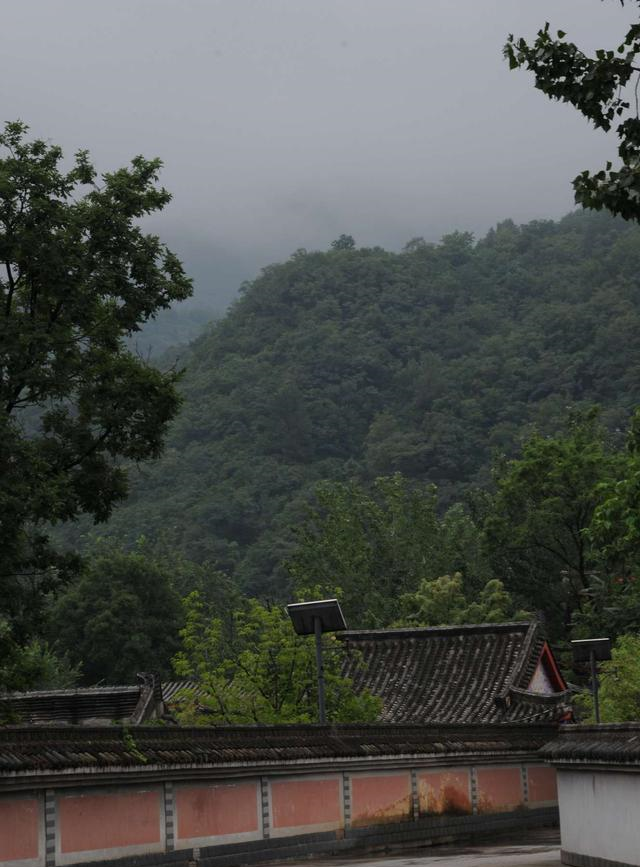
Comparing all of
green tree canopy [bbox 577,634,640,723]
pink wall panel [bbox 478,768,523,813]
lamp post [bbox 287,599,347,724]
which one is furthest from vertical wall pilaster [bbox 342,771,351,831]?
green tree canopy [bbox 577,634,640,723]

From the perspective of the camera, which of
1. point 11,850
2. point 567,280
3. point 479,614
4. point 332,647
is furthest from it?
point 567,280

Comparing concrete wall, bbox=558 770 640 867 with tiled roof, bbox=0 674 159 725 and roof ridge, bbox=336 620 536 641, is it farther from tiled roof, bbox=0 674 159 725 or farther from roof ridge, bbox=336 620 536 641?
tiled roof, bbox=0 674 159 725

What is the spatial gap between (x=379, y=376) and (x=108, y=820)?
121 metres

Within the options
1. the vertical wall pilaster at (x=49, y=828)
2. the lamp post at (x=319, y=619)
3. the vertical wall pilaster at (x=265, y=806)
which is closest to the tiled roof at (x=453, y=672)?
the lamp post at (x=319, y=619)

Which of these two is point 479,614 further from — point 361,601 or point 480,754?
point 480,754

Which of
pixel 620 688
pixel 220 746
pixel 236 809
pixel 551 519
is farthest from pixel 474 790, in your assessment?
pixel 551 519

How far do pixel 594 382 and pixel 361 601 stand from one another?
167ft

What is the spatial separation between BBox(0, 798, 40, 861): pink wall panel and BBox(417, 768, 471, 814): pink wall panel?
35.4 ft

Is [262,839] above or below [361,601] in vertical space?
below

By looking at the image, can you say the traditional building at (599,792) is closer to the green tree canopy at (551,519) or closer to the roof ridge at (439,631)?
the roof ridge at (439,631)

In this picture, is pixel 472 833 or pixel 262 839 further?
pixel 472 833

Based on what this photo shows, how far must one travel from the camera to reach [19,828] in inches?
699

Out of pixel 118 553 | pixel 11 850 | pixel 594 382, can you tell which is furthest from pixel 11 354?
pixel 594 382

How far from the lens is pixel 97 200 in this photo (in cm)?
2369
